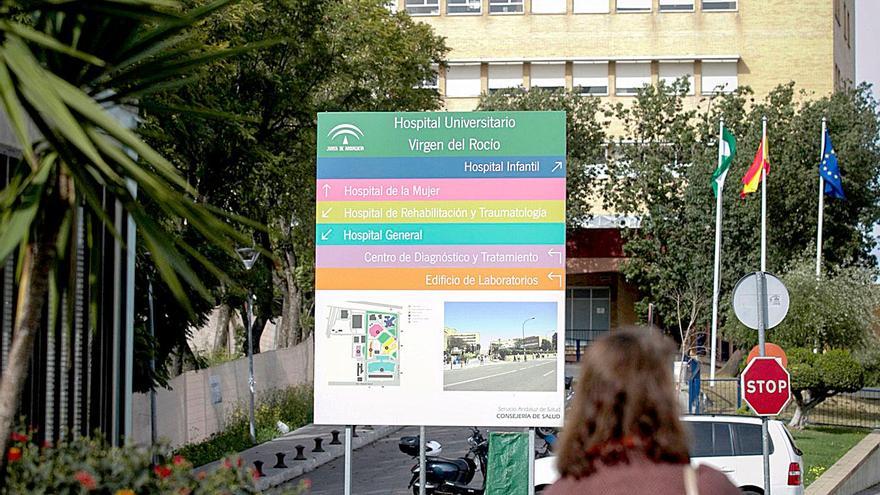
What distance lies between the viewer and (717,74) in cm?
6769

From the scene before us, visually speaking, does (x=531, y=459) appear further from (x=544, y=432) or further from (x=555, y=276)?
(x=544, y=432)

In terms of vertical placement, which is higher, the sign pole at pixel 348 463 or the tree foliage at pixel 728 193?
the tree foliage at pixel 728 193

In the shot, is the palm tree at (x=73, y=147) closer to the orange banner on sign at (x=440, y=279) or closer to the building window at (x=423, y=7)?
the orange banner on sign at (x=440, y=279)

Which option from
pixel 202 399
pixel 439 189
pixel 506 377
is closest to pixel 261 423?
pixel 202 399

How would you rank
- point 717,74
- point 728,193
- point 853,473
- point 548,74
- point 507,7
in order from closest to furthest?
point 853,473, point 728,193, point 717,74, point 548,74, point 507,7

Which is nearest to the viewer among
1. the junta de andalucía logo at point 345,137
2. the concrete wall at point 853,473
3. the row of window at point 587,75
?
the junta de andalucía logo at point 345,137

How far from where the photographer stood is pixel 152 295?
1991 cm

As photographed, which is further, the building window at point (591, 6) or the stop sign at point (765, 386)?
the building window at point (591, 6)

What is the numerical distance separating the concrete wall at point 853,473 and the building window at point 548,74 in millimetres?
43371

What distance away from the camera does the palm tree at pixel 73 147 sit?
17.6 feet

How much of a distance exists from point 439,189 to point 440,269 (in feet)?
2.45

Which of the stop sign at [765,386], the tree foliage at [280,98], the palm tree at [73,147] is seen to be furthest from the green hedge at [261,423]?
the palm tree at [73,147]

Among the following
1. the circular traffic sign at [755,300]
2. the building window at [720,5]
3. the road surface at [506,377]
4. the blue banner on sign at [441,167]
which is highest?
the building window at [720,5]

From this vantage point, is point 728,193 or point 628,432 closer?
point 628,432
